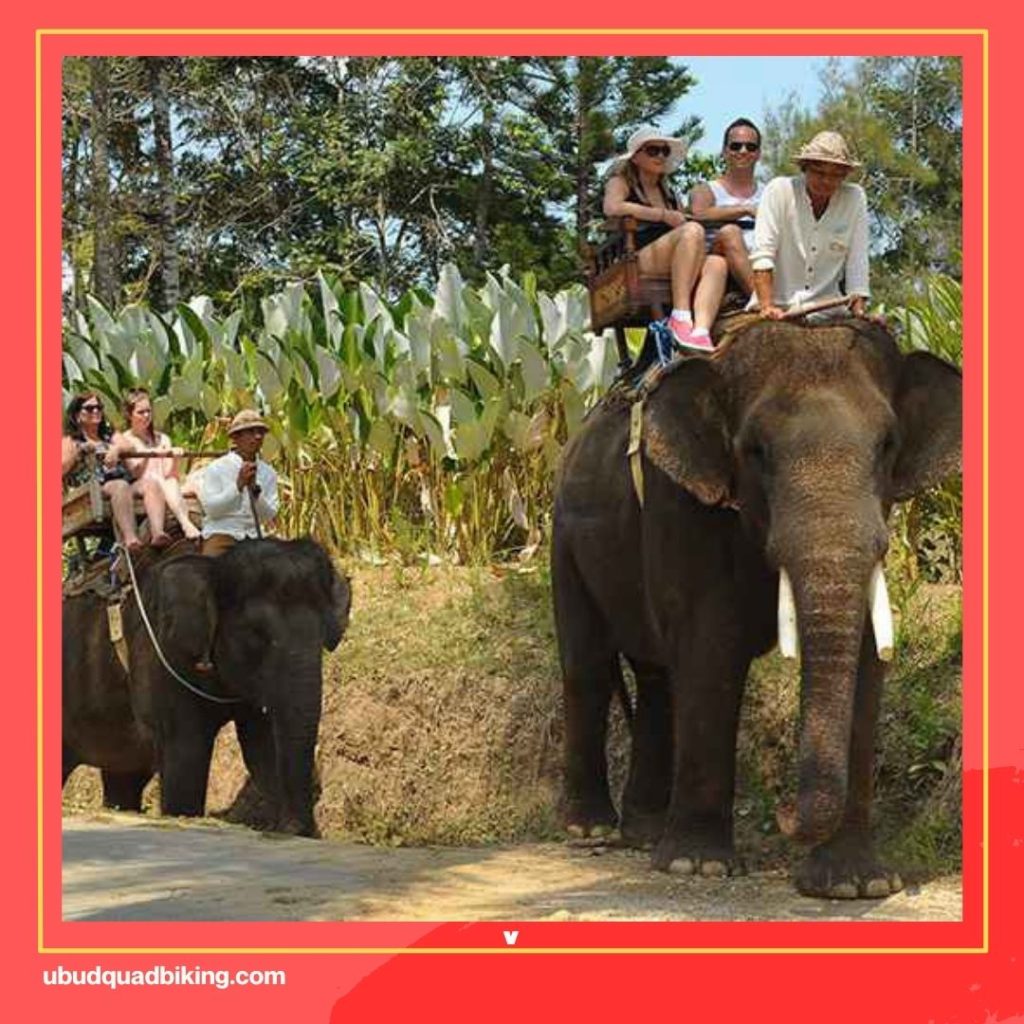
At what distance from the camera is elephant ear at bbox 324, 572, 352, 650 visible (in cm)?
1136

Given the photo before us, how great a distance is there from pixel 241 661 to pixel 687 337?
3.59m

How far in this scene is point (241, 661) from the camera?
11422 mm

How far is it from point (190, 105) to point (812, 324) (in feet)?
63.5

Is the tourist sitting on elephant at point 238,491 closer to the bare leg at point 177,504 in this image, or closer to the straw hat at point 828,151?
the bare leg at point 177,504

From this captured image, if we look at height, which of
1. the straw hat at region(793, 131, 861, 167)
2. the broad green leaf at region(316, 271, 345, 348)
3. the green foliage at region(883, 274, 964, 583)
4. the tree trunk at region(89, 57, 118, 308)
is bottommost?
the green foliage at region(883, 274, 964, 583)

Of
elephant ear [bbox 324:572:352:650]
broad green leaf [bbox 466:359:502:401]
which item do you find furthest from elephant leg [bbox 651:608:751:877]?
broad green leaf [bbox 466:359:502:401]

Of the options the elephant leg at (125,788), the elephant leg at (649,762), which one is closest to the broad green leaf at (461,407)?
the elephant leg at (125,788)

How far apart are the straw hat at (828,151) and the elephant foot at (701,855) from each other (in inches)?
105

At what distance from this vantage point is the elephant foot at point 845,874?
7.86 meters

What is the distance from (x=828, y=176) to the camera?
8.42 m

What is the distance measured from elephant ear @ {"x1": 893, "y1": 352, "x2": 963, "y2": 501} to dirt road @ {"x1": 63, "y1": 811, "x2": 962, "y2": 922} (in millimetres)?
1584

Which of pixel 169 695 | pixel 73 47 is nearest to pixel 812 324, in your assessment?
pixel 73 47

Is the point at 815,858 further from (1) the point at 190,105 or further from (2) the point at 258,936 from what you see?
(1) the point at 190,105

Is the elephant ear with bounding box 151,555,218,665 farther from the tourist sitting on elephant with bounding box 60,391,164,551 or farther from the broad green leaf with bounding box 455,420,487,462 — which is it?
the broad green leaf with bounding box 455,420,487,462
